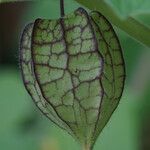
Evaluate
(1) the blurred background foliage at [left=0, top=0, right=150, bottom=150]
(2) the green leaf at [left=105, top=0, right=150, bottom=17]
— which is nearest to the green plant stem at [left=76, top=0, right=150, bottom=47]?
(2) the green leaf at [left=105, top=0, right=150, bottom=17]

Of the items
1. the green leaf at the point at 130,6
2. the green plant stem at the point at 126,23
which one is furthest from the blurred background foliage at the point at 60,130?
the green leaf at the point at 130,6

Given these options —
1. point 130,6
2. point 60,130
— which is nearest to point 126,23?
point 130,6

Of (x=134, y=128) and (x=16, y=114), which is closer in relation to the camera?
(x=134, y=128)

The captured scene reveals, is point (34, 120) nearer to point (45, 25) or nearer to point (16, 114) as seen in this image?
point (16, 114)

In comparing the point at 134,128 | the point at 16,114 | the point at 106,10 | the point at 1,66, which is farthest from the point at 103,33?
the point at 1,66

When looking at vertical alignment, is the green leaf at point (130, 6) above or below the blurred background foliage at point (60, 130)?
above

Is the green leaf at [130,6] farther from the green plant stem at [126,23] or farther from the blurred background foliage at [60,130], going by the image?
the blurred background foliage at [60,130]

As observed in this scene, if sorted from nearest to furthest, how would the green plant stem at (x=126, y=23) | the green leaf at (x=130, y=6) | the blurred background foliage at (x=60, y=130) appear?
the green leaf at (x=130, y=6), the green plant stem at (x=126, y=23), the blurred background foliage at (x=60, y=130)

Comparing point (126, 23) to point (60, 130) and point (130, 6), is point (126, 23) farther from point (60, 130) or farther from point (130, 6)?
point (60, 130)

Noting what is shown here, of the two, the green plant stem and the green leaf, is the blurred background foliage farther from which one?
the green leaf
